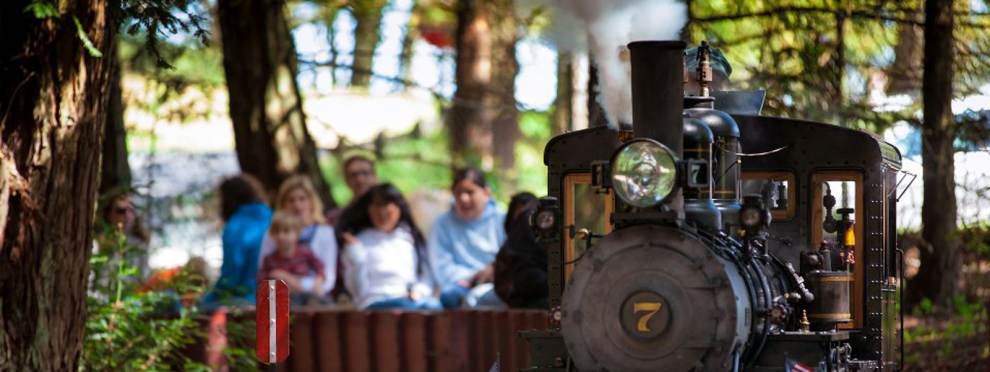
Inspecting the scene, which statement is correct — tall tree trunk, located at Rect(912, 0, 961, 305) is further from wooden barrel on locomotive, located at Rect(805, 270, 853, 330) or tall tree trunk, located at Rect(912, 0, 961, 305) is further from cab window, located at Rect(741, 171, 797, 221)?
wooden barrel on locomotive, located at Rect(805, 270, 853, 330)

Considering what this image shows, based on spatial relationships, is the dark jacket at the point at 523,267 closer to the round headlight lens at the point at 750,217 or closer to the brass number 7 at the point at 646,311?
the round headlight lens at the point at 750,217

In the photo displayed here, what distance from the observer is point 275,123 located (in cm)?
1750

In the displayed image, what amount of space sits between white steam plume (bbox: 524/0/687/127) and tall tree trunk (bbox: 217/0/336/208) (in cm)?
732

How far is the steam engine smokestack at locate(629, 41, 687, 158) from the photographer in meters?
7.63

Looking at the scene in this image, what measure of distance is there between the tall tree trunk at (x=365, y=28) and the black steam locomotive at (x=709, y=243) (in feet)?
32.2

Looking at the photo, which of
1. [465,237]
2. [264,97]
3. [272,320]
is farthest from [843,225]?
[264,97]

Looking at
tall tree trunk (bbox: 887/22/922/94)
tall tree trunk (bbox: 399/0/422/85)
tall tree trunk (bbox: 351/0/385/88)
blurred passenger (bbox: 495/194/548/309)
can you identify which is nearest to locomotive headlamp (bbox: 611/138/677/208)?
blurred passenger (bbox: 495/194/548/309)

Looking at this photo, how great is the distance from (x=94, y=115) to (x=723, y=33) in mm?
8214

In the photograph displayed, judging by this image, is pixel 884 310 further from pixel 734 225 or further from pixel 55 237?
pixel 55 237

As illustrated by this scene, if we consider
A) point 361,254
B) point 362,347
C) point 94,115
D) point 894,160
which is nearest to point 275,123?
point 361,254

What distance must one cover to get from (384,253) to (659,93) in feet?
20.6

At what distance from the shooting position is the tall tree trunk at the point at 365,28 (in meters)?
19.6

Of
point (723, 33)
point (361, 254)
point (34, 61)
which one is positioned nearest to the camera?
point (34, 61)

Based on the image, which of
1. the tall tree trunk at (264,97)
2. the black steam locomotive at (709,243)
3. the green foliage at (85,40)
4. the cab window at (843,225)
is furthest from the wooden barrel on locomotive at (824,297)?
the tall tree trunk at (264,97)
